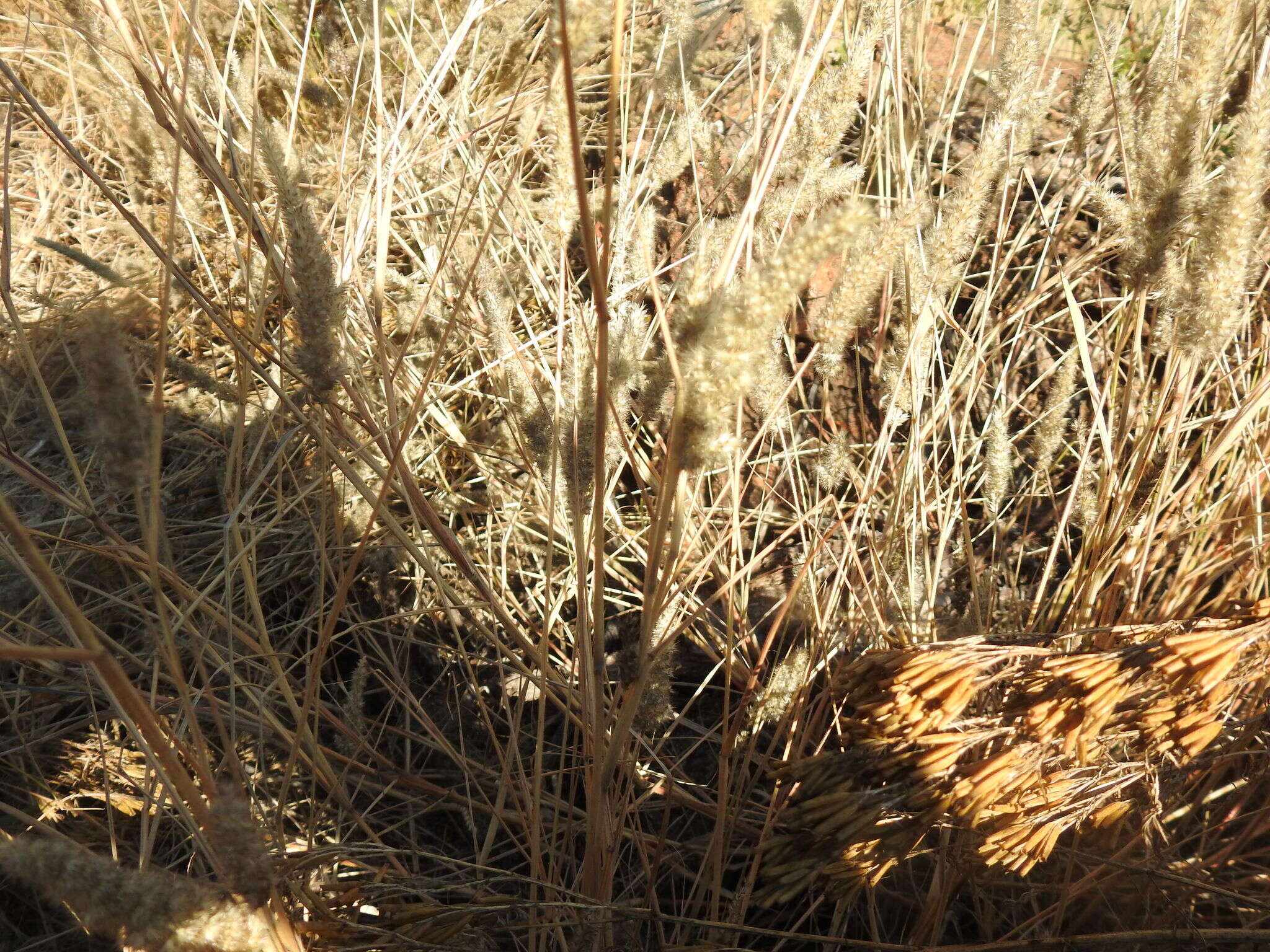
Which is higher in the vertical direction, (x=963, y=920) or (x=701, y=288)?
(x=701, y=288)

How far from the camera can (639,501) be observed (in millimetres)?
1729

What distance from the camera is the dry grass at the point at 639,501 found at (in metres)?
0.91

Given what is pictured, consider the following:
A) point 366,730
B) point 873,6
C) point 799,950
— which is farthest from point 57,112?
point 799,950

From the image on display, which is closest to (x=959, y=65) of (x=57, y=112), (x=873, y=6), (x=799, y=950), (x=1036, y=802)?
(x=873, y=6)

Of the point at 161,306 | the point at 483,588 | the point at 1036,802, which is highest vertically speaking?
the point at 161,306

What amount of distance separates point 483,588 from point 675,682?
0.62m

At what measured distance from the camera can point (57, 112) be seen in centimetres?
220

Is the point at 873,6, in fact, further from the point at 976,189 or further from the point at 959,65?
the point at 959,65

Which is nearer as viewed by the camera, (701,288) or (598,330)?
(598,330)

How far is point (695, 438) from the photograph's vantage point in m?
0.76

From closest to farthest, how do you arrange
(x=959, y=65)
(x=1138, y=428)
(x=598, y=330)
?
1. (x=598, y=330)
2. (x=1138, y=428)
3. (x=959, y=65)

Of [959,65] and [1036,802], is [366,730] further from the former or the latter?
[959,65]

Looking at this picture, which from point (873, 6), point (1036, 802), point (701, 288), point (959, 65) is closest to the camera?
point (701, 288)

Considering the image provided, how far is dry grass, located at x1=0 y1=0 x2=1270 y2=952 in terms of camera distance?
91 cm
